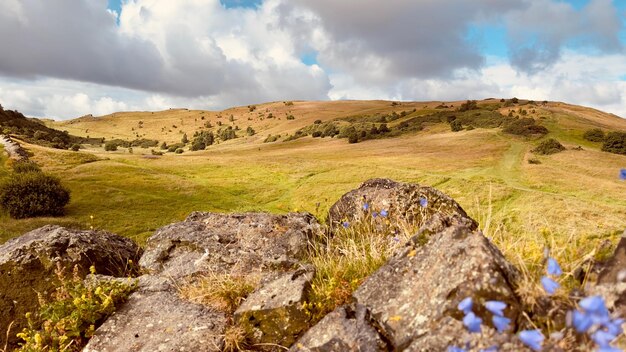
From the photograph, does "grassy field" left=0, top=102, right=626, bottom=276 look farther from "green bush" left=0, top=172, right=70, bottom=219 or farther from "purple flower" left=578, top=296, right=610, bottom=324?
"purple flower" left=578, top=296, right=610, bottom=324

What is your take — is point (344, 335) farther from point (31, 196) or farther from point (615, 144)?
point (615, 144)

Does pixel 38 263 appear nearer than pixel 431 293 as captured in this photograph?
No

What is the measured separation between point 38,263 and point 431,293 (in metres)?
7.10

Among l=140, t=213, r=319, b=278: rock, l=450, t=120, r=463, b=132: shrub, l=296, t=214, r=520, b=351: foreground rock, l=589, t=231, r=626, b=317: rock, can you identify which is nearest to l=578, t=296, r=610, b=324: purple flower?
l=589, t=231, r=626, b=317: rock

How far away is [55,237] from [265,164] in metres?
32.0

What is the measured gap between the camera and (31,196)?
66.3 ft

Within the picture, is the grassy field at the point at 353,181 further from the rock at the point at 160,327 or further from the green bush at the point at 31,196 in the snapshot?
the rock at the point at 160,327

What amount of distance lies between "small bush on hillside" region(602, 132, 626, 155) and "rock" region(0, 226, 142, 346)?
45.0 m

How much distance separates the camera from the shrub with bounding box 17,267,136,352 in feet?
20.1

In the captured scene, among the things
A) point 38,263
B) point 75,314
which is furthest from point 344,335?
point 38,263

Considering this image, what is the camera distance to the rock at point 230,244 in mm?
7793

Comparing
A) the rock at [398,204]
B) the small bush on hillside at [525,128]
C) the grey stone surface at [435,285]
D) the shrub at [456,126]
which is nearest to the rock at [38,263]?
the rock at [398,204]

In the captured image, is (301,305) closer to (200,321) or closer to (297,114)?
(200,321)

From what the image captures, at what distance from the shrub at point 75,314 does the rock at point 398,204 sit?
4.24 metres
